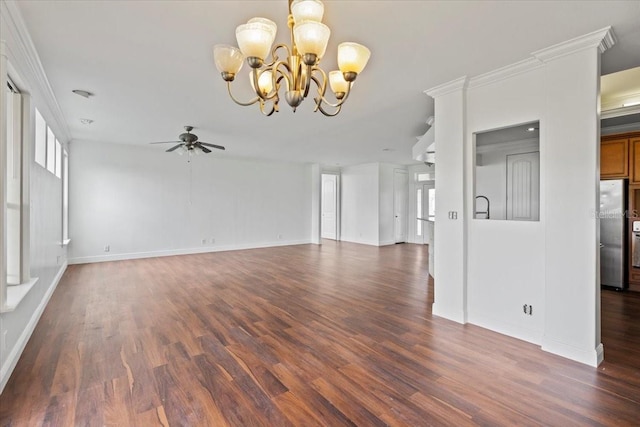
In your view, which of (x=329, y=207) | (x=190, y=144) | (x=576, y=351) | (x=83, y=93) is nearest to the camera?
(x=576, y=351)

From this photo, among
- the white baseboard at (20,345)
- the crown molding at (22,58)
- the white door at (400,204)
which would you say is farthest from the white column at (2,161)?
the white door at (400,204)

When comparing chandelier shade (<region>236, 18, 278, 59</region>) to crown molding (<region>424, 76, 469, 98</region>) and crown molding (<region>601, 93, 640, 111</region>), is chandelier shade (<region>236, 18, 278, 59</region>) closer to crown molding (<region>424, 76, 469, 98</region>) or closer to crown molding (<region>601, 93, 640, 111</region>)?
crown molding (<region>424, 76, 469, 98</region>)

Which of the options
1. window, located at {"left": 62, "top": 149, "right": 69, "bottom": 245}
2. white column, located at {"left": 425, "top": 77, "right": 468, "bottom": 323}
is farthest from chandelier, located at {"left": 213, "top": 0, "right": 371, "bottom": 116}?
window, located at {"left": 62, "top": 149, "right": 69, "bottom": 245}

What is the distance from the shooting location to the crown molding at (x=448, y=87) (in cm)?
312

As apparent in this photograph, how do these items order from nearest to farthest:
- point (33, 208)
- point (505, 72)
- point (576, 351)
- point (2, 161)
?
point (2, 161) < point (576, 351) < point (505, 72) < point (33, 208)

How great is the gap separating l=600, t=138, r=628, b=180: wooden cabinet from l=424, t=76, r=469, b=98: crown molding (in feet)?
9.95

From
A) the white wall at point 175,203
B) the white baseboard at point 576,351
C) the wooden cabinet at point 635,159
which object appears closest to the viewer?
the white baseboard at point 576,351

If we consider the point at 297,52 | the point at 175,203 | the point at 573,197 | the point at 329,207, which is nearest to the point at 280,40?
the point at 297,52

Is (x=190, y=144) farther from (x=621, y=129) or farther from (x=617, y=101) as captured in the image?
(x=621, y=129)

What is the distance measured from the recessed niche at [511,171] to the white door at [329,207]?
231 inches

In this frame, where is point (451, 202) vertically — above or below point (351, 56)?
below

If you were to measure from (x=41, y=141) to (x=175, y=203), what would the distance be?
386 centimetres

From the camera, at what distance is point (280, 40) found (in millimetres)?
2461

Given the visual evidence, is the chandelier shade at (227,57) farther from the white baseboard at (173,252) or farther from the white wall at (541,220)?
the white baseboard at (173,252)
